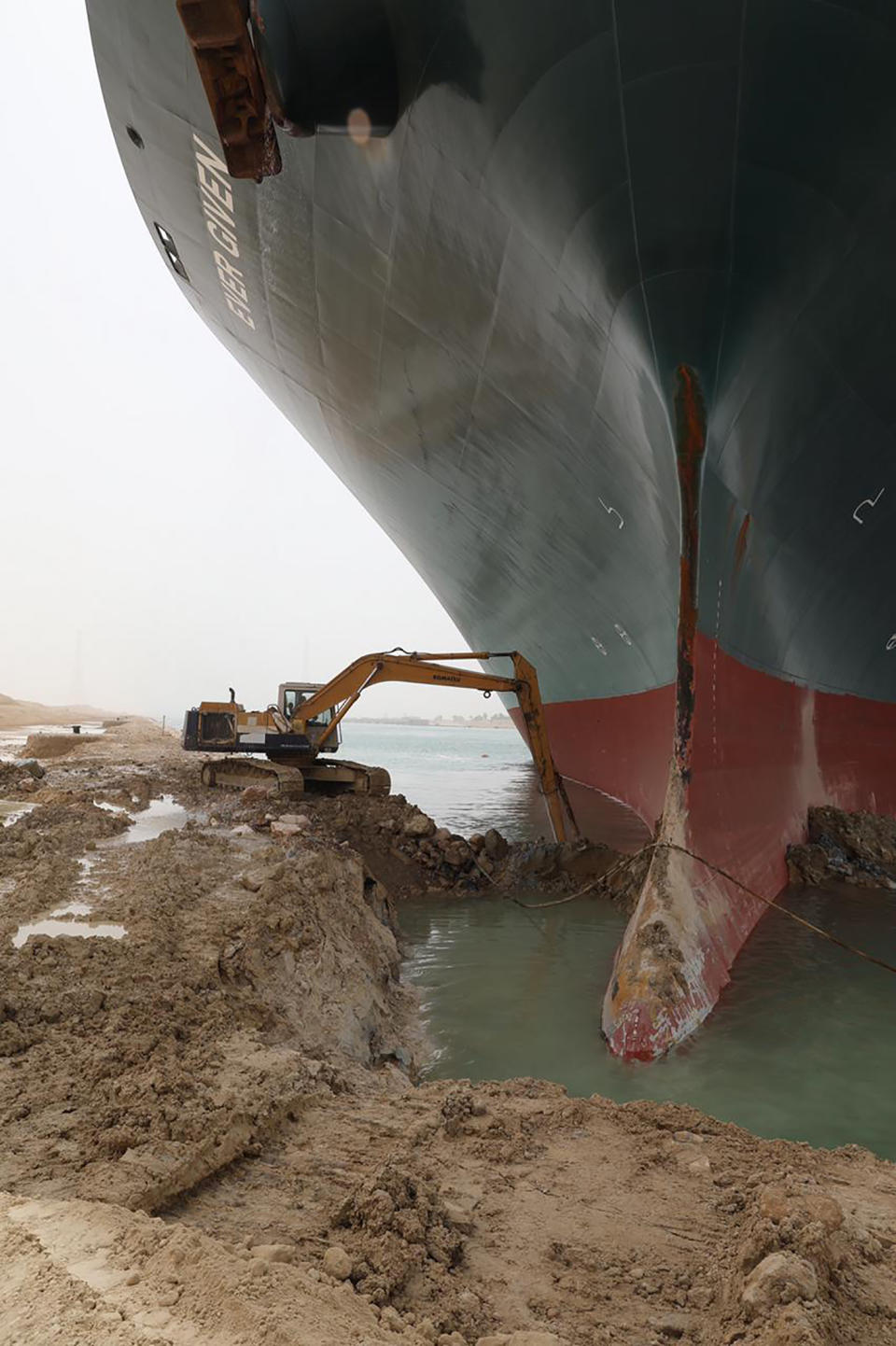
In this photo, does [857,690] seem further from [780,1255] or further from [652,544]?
[780,1255]

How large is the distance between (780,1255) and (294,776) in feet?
27.5

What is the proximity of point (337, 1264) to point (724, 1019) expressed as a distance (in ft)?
10.8

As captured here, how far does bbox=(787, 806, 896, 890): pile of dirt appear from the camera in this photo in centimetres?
723

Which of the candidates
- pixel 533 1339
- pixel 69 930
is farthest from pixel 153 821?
pixel 533 1339

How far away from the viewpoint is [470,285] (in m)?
5.14

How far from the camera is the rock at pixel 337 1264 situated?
1.68 meters

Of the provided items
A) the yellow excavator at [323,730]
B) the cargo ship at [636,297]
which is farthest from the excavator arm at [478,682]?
the cargo ship at [636,297]

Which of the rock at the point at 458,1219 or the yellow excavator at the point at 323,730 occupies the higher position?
the yellow excavator at the point at 323,730

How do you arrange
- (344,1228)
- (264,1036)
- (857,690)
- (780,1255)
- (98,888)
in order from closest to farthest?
(780,1255) < (344,1228) < (264,1036) < (98,888) < (857,690)

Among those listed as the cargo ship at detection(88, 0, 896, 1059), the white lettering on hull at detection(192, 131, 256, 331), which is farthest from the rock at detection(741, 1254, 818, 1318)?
the white lettering on hull at detection(192, 131, 256, 331)

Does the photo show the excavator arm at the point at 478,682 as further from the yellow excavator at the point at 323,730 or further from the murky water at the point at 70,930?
the murky water at the point at 70,930

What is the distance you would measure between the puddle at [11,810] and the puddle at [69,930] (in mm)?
3137

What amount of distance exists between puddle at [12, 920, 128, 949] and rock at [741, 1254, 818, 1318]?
3.30 m

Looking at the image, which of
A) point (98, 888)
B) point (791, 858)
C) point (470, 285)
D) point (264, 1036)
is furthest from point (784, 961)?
point (470, 285)
